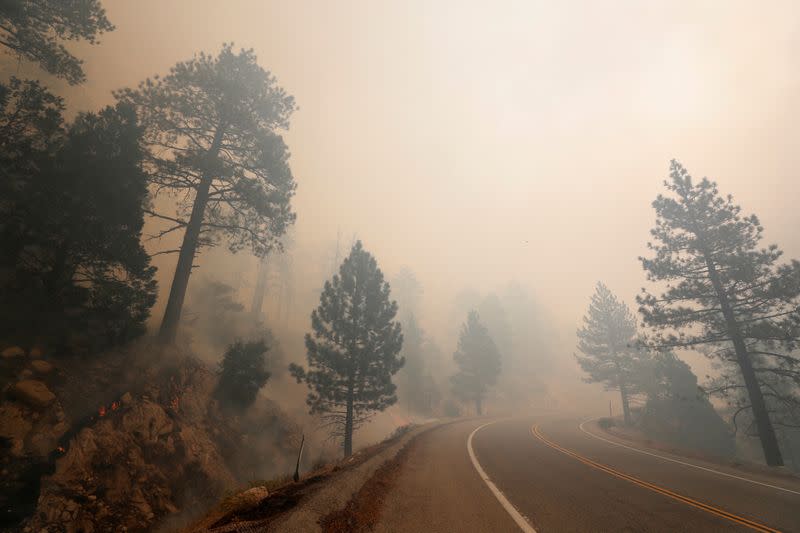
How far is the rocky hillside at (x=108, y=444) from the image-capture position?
7527 mm

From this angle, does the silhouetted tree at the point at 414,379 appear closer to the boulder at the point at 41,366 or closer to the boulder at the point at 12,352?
the boulder at the point at 41,366

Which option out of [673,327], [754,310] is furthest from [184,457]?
[754,310]

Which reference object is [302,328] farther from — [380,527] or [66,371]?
[380,527]

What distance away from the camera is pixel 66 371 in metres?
9.98

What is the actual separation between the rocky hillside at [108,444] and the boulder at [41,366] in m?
0.03

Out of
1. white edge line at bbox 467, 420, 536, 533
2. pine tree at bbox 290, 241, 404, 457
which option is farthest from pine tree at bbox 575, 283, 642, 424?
white edge line at bbox 467, 420, 536, 533

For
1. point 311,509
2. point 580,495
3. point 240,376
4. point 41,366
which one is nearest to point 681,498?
point 580,495

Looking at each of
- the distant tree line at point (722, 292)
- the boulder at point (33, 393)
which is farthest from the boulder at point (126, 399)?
the distant tree line at point (722, 292)

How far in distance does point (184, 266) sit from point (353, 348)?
9.45m

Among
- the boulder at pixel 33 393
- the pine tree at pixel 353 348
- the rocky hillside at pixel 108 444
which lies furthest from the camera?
the pine tree at pixel 353 348

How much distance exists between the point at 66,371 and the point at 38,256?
3948 millimetres

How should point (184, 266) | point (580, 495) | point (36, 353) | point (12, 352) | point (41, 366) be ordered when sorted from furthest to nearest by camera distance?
point (184, 266) < point (36, 353) < point (41, 366) < point (12, 352) < point (580, 495)

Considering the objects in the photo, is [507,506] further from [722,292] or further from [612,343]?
[612,343]

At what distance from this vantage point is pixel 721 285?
50.0 feet
